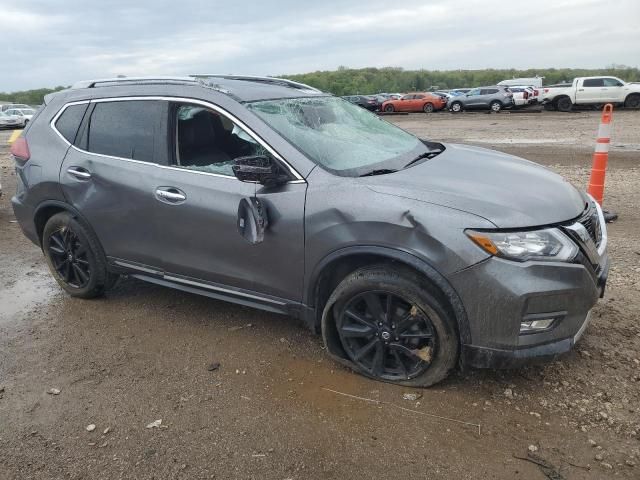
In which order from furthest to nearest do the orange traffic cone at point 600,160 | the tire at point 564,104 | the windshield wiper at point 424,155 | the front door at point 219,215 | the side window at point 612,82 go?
the tire at point 564,104
the side window at point 612,82
the orange traffic cone at point 600,160
the windshield wiper at point 424,155
the front door at point 219,215

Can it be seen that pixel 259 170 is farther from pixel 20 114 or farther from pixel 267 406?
pixel 20 114

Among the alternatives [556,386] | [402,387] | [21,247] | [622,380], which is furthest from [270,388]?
[21,247]

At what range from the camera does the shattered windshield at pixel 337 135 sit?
11.2 feet

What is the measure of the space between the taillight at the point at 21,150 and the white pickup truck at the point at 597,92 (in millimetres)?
28215

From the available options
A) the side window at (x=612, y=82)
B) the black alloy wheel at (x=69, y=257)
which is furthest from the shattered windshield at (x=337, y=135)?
the side window at (x=612, y=82)

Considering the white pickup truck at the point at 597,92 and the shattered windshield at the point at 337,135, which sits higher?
the shattered windshield at the point at 337,135

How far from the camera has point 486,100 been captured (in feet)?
106

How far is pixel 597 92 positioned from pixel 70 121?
2836 centimetres

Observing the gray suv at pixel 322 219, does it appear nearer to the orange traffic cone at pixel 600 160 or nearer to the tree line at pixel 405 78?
the orange traffic cone at pixel 600 160

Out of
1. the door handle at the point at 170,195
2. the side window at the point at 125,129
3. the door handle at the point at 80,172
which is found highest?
the side window at the point at 125,129

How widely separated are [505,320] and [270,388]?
1.44m

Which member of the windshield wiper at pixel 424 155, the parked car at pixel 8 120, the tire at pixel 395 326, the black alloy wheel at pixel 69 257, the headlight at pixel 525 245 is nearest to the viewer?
the headlight at pixel 525 245

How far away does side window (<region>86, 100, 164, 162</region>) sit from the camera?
3947 millimetres

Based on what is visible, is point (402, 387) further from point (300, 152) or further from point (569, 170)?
point (569, 170)
